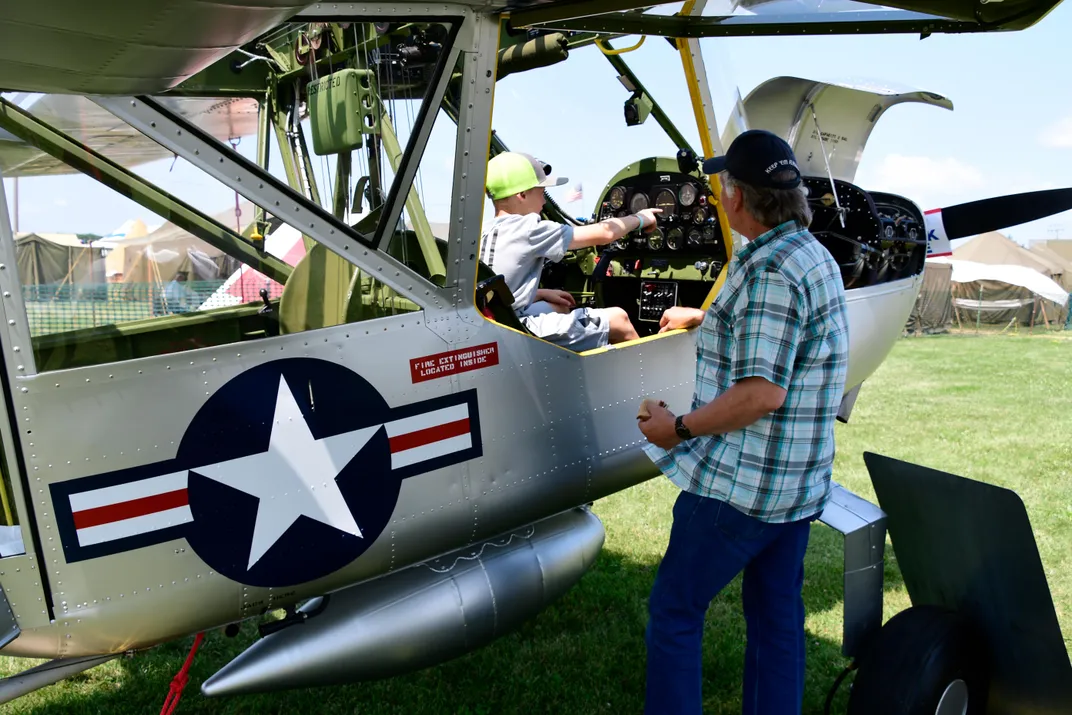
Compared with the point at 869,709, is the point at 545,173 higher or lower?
higher

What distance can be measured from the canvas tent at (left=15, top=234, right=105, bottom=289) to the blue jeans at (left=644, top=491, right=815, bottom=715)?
172 cm

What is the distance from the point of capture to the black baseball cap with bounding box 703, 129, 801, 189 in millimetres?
2232

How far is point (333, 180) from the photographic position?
2.60 metres

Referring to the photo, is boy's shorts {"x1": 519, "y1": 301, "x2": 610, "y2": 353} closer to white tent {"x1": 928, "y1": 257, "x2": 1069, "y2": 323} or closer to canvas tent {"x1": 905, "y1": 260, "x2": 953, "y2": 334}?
canvas tent {"x1": 905, "y1": 260, "x2": 953, "y2": 334}

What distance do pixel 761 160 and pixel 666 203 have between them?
2137 millimetres

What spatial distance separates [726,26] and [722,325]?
1.56 m

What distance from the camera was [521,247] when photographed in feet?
10.3

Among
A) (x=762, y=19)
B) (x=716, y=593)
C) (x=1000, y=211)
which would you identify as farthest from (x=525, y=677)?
(x=1000, y=211)

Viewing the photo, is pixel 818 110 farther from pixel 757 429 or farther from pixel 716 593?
pixel 716 593

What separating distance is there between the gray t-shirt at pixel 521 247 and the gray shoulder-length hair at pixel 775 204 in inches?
39.2

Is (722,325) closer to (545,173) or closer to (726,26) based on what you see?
(545,173)

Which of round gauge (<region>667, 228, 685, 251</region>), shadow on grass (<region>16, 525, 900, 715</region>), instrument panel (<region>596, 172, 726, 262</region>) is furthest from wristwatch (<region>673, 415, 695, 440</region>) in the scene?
round gauge (<region>667, 228, 685, 251</region>)

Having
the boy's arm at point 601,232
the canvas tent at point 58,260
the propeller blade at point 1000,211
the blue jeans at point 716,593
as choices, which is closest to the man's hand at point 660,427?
the blue jeans at point 716,593

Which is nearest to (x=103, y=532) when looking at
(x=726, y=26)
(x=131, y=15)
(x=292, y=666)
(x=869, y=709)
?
(x=292, y=666)
